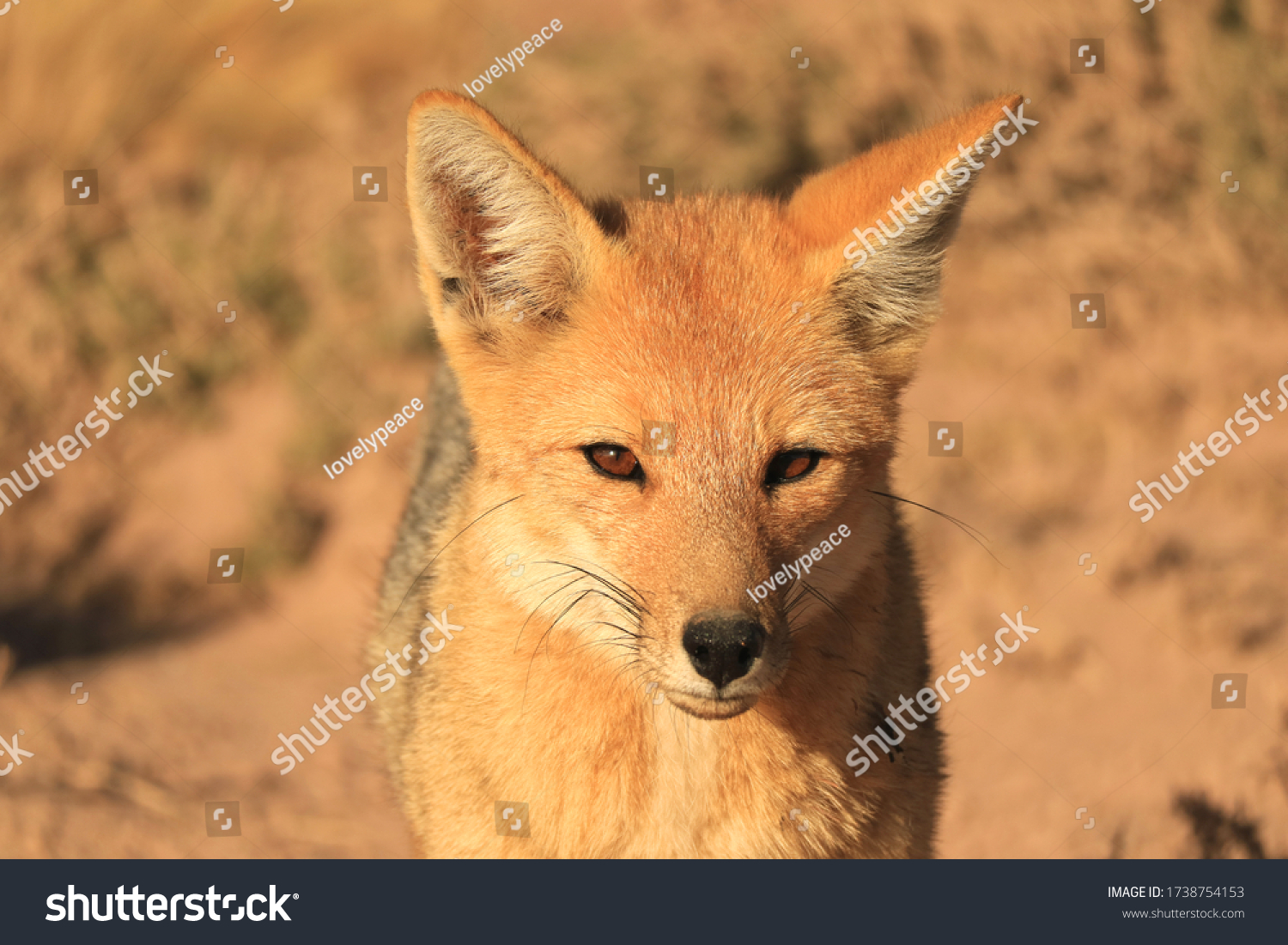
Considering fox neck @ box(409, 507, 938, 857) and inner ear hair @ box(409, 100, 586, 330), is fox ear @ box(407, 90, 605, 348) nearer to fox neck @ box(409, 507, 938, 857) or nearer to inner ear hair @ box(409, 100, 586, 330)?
inner ear hair @ box(409, 100, 586, 330)

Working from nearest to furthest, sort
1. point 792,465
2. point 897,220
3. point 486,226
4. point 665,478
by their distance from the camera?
point 665,478
point 792,465
point 897,220
point 486,226

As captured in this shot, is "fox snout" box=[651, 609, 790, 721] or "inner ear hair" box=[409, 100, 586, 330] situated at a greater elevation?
"inner ear hair" box=[409, 100, 586, 330]

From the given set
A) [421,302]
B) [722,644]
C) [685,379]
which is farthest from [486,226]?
[421,302]

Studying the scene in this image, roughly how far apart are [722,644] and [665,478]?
0.47 meters

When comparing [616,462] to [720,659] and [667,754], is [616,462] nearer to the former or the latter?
[720,659]

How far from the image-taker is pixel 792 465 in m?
2.97

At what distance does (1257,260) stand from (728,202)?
586 cm

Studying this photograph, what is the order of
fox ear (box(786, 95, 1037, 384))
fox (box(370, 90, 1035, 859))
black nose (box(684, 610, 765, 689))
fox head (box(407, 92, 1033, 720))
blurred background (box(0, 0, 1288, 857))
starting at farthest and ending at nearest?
1. blurred background (box(0, 0, 1288, 857))
2. fox ear (box(786, 95, 1037, 384))
3. fox (box(370, 90, 1035, 859))
4. fox head (box(407, 92, 1033, 720))
5. black nose (box(684, 610, 765, 689))

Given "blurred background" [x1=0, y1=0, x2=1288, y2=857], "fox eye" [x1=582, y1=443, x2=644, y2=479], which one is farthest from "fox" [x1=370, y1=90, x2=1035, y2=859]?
"blurred background" [x1=0, y1=0, x2=1288, y2=857]

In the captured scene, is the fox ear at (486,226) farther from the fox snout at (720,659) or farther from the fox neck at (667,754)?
the fox snout at (720,659)

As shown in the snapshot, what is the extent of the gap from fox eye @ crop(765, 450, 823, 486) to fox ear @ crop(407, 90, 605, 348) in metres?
0.76

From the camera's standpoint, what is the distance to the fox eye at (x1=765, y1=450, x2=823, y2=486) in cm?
294

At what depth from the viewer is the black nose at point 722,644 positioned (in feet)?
8.41
